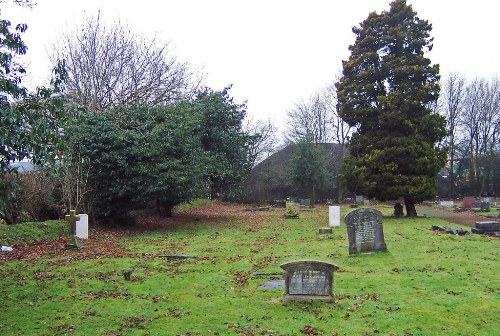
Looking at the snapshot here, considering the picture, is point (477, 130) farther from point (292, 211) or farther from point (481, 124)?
point (292, 211)

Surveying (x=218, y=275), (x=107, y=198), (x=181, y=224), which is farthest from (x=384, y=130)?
(x=218, y=275)

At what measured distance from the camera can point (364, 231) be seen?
1355 cm

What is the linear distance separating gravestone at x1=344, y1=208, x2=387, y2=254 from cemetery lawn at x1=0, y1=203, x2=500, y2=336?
35 cm

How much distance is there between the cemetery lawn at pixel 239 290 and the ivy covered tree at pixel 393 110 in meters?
10.6

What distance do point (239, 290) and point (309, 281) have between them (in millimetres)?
1798

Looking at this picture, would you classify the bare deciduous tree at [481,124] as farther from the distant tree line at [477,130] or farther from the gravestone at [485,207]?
the gravestone at [485,207]

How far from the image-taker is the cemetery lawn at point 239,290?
23.5ft

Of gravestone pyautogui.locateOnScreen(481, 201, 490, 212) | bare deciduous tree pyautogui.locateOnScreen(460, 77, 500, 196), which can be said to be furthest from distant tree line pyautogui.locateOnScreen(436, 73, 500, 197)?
gravestone pyautogui.locateOnScreen(481, 201, 490, 212)

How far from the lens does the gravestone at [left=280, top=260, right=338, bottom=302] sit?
27.5 feet

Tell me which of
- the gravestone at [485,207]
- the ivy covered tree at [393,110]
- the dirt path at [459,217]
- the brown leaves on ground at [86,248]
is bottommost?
the dirt path at [459,217]

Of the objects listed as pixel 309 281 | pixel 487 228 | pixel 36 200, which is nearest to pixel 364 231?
pixel 309 281

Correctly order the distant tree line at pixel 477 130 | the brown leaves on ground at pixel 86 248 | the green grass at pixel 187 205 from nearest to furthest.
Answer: the brown leaves on ground at pixel 86 248, the green grass at pixel 187 205, the distant tree line at pixel 477 130

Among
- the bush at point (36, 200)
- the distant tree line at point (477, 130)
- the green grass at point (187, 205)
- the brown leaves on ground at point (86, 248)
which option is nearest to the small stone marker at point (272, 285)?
the brown leaves on ground at point (86, 248)

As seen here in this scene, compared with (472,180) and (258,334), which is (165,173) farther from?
(472,180)
